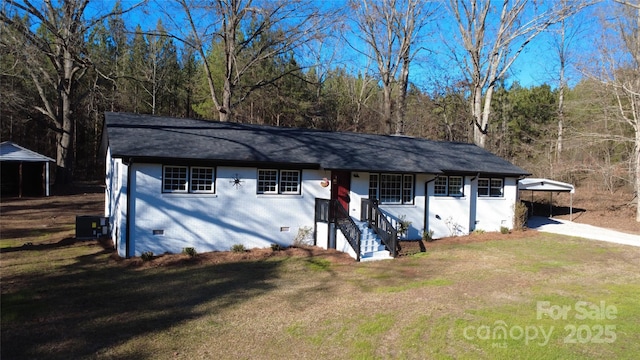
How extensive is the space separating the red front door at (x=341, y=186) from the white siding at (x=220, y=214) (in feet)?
0.94

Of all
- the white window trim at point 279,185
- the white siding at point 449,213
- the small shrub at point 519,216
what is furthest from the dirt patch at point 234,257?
the small shrub at point 519,216

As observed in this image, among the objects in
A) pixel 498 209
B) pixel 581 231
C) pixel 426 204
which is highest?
pixel 426 204

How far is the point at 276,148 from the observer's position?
14.1 meters

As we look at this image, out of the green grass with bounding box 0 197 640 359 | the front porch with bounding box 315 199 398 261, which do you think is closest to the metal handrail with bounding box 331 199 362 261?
the front porch with bounding box 315 199 398 261

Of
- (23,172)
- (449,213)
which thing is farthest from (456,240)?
(23,172)

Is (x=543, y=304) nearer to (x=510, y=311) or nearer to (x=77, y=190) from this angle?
(x=510, y=311)

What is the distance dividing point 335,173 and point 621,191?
27.8m

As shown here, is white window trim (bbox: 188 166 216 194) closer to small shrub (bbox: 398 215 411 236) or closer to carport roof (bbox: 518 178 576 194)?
small shrub (bbox: 398 215 411 236)

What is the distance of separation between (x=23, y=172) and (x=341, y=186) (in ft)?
79.3

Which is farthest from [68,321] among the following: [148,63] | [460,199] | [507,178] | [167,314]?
[148,63]

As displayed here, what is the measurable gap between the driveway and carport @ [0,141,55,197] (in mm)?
29106

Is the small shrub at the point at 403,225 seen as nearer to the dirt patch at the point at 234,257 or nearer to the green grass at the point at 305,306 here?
the green grass at the point at 305,306

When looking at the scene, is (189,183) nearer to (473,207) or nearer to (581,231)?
(473,207)

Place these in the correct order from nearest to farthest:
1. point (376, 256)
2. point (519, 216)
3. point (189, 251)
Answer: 1. point (189, 251)
2. point (376, 256)
3. point (519, 216)
